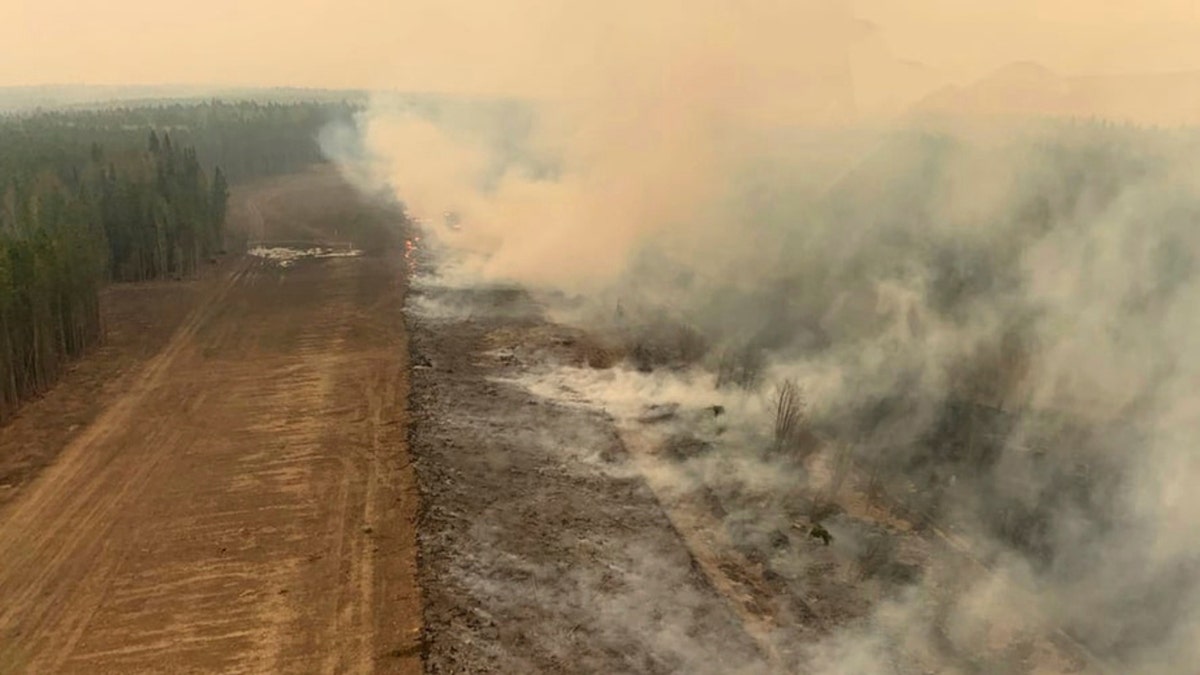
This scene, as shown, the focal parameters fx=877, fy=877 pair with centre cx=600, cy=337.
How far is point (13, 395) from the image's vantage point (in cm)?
2703

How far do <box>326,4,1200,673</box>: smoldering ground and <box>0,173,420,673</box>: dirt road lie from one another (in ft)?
24.0

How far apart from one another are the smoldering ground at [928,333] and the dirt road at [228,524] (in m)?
7.31

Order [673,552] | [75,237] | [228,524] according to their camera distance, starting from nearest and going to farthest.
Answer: [673,552], [228,524], [75,237]

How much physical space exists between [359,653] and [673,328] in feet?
69.9

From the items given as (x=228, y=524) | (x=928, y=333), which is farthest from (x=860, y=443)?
(x=228, y=524)

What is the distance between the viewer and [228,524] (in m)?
20.1

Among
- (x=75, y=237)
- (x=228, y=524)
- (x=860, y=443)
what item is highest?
(x=75, y=237)

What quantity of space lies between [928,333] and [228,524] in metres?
23.0

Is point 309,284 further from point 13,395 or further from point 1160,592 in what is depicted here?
point 1160,592

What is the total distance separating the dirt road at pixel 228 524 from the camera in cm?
1603

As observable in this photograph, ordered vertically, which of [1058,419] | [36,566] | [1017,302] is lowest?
[36,566]

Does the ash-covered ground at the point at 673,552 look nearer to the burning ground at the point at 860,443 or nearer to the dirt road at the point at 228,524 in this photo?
the burning ground at the point at 860,443

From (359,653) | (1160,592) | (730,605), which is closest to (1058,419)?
(1160,592)

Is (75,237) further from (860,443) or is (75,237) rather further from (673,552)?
(860,443)
